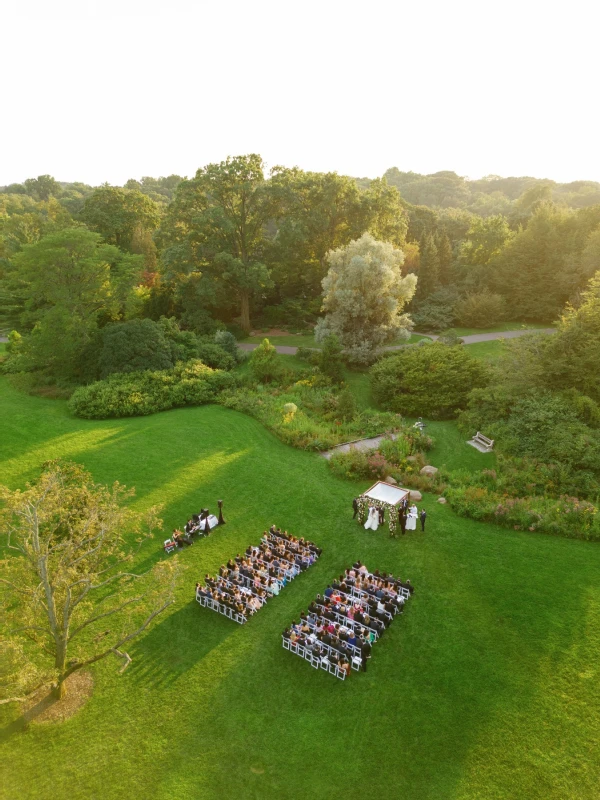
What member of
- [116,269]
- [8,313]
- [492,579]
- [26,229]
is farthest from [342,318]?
[26,229]

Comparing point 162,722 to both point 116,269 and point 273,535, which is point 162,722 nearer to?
point 273,535

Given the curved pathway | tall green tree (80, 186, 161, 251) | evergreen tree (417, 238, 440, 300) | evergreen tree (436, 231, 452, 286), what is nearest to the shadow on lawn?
the curved pathway

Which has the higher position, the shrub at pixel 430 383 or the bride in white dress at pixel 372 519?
the shrub at pixel 430 383

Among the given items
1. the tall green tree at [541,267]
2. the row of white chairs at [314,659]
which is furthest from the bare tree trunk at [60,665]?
the tall green tree at [541,267]

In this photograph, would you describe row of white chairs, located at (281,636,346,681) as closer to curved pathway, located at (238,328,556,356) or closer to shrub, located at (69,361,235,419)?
shrub, located at (69,361,235,419)

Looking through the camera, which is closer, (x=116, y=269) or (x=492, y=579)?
(x=492, y=579)

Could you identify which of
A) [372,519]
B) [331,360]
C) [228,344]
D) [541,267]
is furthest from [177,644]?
[541,267]

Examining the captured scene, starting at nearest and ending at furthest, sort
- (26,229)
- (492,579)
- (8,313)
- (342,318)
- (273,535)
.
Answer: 1. (492,579)
2. (273,535)
3. (342,318)
4. (8,313)
5. (26,229)

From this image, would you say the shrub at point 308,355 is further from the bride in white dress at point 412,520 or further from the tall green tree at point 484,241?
the tall green tree at point 484,241
